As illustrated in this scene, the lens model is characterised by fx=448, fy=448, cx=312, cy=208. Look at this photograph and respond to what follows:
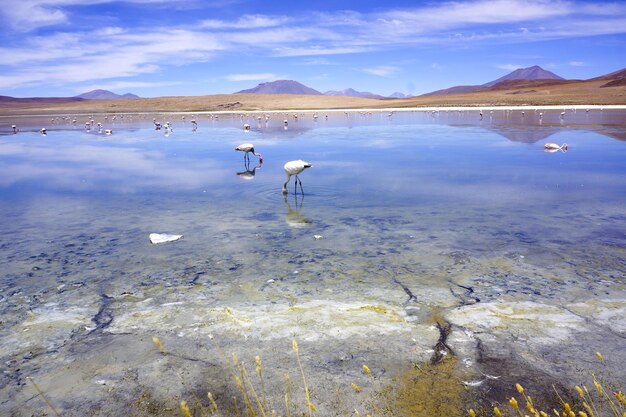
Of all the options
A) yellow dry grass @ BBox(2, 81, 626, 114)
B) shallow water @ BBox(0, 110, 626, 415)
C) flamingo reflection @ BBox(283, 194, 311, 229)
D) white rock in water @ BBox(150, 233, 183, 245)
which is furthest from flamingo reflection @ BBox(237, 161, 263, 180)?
yellow dry grass @ BBox(2, 81, 626, 114)

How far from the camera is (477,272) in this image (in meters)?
6.28

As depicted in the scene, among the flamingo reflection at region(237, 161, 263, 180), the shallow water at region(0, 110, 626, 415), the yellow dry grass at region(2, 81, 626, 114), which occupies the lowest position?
A: the shallow water at region(0, 110, 626, 415)

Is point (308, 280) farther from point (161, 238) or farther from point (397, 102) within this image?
point (397, 102)

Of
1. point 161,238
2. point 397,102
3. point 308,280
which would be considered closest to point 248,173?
point 161,238

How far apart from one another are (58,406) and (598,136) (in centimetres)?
2684

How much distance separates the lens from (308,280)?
6.16 meters

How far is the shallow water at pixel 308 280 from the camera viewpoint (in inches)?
168

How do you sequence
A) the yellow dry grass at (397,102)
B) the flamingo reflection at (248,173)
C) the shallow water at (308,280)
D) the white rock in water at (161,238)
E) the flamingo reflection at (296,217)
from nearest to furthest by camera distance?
the shallow water at (308,280) < the white rock in water at (161,238) < the flamingo reflection at (296,217) < the flamingo reflection at (248,173) < the yellow dry grass at (397,102)

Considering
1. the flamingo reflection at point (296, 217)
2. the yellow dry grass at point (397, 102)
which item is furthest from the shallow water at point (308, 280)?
the yellow dry grass at point (397, 102)

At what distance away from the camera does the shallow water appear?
14.0ft

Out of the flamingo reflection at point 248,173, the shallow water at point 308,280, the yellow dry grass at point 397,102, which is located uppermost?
the yellow dry grass at point 397,102

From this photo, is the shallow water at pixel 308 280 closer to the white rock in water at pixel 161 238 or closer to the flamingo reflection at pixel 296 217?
the flamingo reflection at pixel 296 217

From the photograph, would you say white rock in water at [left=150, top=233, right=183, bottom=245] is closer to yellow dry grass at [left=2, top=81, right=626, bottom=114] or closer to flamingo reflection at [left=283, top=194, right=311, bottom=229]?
flamingo reflection at [left=283, top=194, right=311, bottom=229]

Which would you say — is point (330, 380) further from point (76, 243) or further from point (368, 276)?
point (76, 243)
